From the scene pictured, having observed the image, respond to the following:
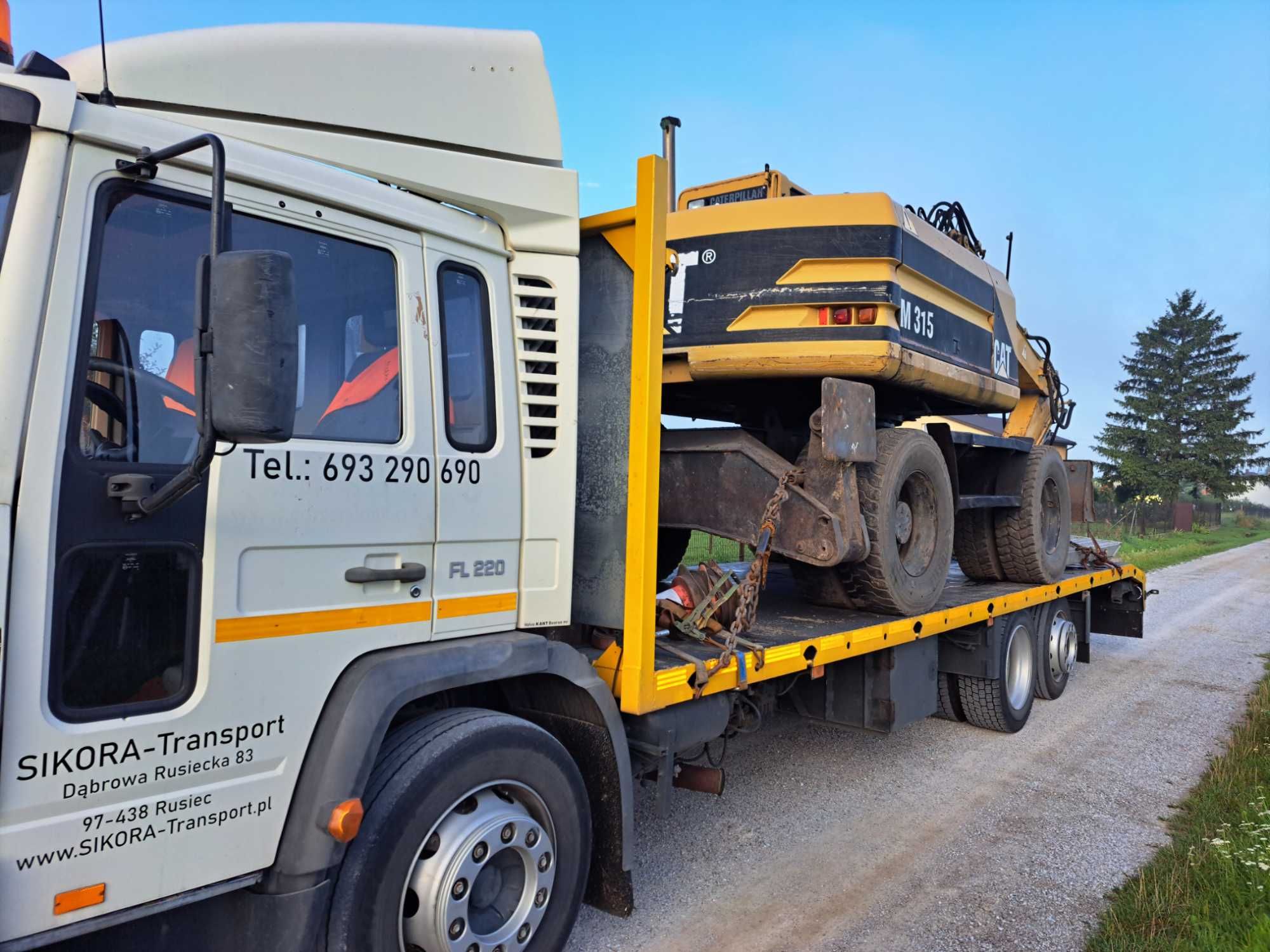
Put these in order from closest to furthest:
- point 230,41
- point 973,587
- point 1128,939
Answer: point 230,41, point 1128,939, point 973,587

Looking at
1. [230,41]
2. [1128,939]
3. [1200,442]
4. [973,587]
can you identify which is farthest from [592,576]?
[1200,442]

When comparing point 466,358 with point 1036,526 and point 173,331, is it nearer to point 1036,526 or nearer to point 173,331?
point 173,331

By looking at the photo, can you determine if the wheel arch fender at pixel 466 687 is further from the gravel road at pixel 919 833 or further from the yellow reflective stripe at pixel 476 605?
the gravel road at pixel 919 833

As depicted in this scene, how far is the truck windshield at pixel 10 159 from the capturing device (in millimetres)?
2016

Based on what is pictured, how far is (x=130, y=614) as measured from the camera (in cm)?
209

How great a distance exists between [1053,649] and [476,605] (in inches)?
249

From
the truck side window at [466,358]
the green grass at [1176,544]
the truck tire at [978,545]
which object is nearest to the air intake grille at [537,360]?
the truck side window at [466,358]

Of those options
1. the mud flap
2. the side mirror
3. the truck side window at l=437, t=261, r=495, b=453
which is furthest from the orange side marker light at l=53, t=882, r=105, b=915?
the mud flap

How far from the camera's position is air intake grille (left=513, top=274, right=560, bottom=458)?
305 centimetres

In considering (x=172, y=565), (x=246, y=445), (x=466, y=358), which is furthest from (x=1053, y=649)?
(x=172, y=565)

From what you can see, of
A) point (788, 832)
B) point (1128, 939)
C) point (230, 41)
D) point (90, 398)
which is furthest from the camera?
point (788, 832)

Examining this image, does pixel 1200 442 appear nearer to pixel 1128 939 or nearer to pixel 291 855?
pixel 1128 939

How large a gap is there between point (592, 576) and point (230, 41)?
6.65ft

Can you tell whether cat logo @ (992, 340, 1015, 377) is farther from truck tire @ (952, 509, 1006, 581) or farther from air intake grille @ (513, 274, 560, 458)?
air intake grille @ (513, 274, 560, 458)
